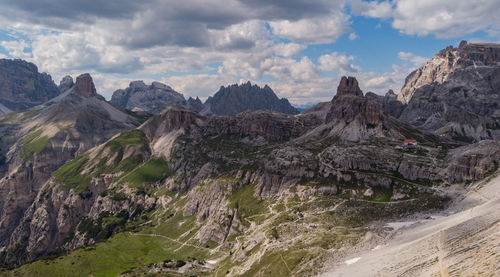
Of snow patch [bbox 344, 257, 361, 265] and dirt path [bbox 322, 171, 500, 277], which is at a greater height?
dirt path [bbox 322, 171, 500, 277]

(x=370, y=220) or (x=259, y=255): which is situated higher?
(x=370, y=220)

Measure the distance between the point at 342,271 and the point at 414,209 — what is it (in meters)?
86.3

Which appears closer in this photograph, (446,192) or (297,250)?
(297,250)

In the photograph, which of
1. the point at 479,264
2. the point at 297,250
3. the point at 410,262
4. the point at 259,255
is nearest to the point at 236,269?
the point at 259,255

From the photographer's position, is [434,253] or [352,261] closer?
[434,253]

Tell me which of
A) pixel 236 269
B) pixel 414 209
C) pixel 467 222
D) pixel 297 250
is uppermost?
pixel 467 222

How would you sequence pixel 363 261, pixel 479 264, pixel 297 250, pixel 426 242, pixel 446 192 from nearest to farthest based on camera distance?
pixel 479 264 → pixel 426 242 → pixel 363 261 → pixel 297 250 → pixel 446 192

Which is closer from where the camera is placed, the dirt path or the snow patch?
the dirt path

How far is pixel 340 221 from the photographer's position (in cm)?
18775

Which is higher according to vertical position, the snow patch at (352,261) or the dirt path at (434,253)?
the dirt path at (434,253)

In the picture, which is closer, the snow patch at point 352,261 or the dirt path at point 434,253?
the dirt path at point 434,253

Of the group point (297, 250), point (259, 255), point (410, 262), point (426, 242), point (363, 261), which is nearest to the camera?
point (410, 262)

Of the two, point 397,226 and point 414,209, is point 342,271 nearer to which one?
point 397,226

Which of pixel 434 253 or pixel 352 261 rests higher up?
pixel 434 253
